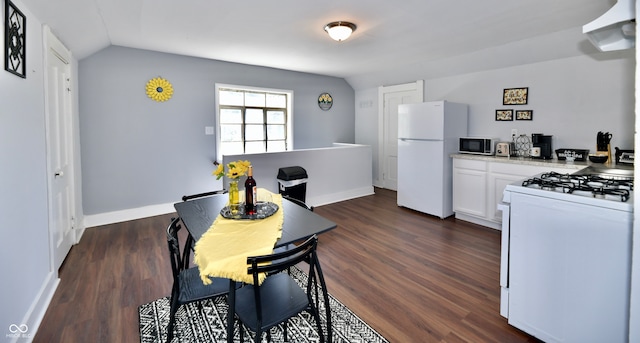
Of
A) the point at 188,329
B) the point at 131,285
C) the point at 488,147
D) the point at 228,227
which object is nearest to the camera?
the point at 228,227

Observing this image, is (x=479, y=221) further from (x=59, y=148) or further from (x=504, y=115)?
(x=59, y=148)

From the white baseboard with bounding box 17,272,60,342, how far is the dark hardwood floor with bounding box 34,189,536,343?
0.05 meters

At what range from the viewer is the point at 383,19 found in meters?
2.93

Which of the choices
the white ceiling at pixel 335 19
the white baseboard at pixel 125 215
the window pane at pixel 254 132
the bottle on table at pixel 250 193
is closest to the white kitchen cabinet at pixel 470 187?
the white ceiling at pixel 335 19

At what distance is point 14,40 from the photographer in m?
1.81

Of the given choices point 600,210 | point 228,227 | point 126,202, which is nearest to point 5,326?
point 228,227

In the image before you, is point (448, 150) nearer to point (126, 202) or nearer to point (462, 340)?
point (462, 340)

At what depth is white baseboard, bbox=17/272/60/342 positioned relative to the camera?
1748mm

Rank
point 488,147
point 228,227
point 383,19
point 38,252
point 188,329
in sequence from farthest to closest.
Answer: point 488,147 → point 383,19 → point 38,252 → point 188,329 → point 228,227

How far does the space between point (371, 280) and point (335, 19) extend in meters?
2.38

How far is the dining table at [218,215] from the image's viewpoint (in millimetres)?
1466

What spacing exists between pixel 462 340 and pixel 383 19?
2.68 m

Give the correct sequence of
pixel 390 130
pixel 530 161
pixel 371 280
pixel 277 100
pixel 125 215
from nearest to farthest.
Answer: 1. pixel 371 280
2. pixel 530 161
3. pixel 125 215
4. pixel 277 100
5. pixel 390 130

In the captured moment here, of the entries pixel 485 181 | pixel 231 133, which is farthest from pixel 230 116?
pixel 485 181
